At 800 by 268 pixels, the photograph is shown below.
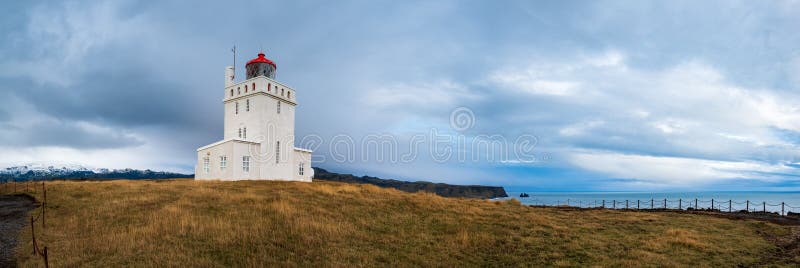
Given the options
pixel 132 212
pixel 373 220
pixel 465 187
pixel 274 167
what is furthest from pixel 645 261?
pixel 465 187

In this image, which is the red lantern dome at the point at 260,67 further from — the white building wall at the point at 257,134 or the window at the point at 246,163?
the window at the point at 246,163

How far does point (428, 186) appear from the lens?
154750mm

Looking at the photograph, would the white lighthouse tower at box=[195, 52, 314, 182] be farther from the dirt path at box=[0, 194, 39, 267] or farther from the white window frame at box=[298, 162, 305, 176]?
the dirt path at box=[0, 194, 39, 267]

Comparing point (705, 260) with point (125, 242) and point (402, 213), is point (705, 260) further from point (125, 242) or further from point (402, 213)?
point (125, 242)

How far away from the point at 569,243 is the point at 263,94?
84.3 ft

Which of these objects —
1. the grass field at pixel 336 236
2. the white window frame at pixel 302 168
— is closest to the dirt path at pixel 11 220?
the grass field at pixel 336 236

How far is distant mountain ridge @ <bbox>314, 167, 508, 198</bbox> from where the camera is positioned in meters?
149

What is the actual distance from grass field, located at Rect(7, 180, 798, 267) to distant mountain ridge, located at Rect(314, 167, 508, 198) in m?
127

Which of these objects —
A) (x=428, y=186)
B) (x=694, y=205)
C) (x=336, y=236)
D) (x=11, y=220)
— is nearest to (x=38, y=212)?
(x=11, y=220)

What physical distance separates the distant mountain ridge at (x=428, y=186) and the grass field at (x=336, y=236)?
12660cm

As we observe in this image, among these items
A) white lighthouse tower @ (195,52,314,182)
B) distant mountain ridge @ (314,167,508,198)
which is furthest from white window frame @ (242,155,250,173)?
distant mountain ridge @ (314,167,508,198)

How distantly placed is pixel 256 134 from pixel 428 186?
128 meters

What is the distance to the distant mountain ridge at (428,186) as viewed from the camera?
148875 mm

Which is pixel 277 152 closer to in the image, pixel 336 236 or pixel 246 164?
pixel 246 164
